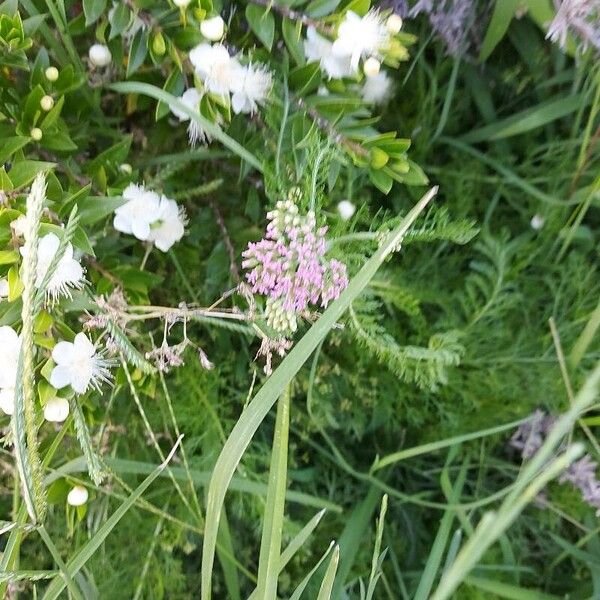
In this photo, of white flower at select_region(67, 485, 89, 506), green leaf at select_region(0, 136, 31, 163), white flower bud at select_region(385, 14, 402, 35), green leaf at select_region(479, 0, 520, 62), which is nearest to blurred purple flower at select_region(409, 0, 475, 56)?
green leaf at select_region(479, 0, 520, 62)

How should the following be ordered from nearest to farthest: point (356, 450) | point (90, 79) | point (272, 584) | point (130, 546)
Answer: point (272, 584), point (90, 79), point (130, 546), point (356, 450)

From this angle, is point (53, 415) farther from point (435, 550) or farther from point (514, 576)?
point (514, 576)

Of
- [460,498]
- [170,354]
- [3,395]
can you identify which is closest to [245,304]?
[170,354]

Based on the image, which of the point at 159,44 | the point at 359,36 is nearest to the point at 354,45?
the point at 359,36

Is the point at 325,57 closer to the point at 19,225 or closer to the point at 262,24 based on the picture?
the point at 262,24

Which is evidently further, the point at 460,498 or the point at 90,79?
the point at 460,498

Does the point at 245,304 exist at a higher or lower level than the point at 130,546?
higher
